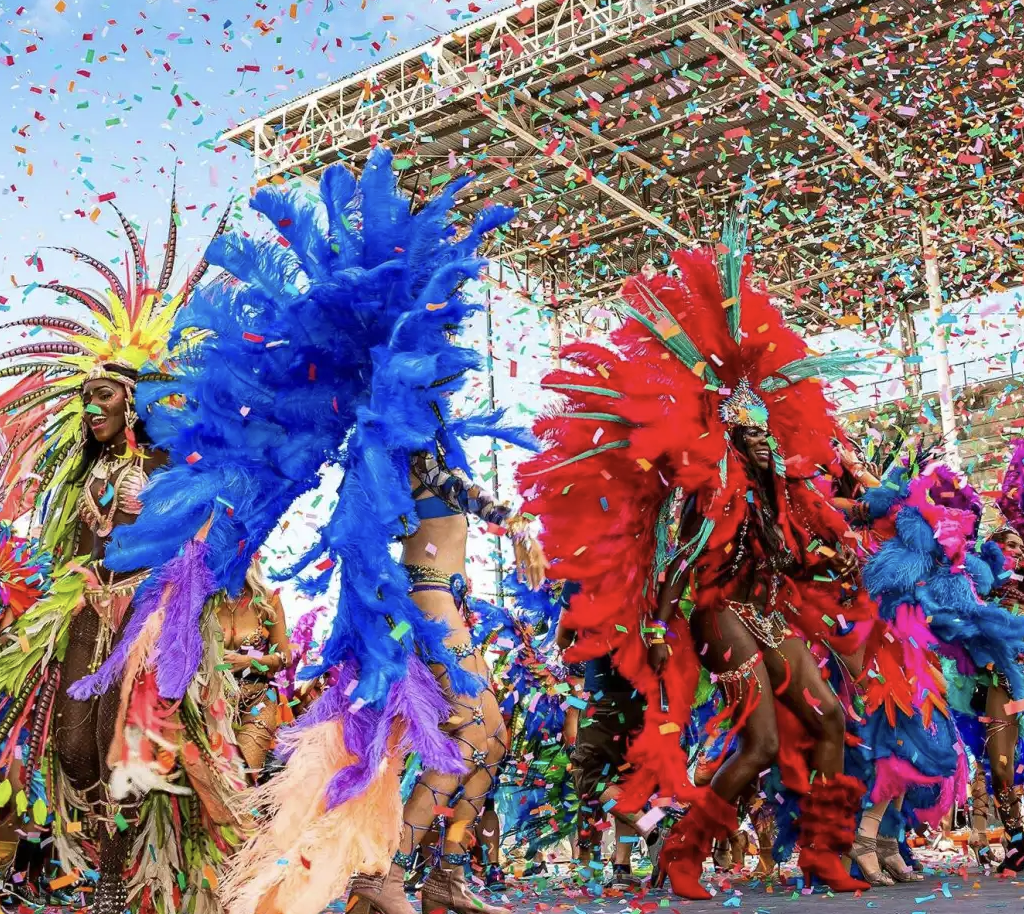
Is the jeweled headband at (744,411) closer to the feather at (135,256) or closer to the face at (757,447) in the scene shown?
the face at (757,447)

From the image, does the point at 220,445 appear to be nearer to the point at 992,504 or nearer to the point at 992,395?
the point at 992,504

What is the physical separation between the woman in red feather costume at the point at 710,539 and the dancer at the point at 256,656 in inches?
51.2

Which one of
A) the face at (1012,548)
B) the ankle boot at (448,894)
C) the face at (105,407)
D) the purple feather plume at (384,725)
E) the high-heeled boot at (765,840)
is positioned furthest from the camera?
the face at (1012,548)

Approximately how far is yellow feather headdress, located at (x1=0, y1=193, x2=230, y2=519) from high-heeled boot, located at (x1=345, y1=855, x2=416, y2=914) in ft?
6.60

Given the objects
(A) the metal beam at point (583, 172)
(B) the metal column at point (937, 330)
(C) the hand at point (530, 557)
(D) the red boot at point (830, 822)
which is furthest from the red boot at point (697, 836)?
(B) the metal column at point (937, 330)

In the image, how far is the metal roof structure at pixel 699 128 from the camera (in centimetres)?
1430

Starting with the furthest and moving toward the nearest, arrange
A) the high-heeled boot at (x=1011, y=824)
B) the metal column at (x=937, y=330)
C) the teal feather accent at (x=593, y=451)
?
the metal column at (x=937, y=330)
the high-heeled boot at (x=1011, y=824)
the teal feather accent at (x=593, y=451)

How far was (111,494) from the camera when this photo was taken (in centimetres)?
428

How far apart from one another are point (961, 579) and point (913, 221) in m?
13.5

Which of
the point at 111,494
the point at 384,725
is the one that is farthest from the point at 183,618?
the point at 384,725

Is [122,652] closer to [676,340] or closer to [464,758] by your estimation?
[464,758]

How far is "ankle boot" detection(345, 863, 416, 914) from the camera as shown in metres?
3.50

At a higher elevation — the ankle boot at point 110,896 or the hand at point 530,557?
the hand at point 530,557

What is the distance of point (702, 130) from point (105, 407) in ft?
44.0
